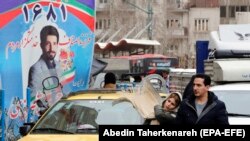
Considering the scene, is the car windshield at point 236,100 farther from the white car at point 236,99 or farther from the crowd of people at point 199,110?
the crowd of people at point 199,110

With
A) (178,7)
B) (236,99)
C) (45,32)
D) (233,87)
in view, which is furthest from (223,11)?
(236,99)

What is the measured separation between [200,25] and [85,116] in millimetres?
57604

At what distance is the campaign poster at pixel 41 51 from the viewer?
1227cm

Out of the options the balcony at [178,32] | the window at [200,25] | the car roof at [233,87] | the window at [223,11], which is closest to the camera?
the car roof at [233,87]

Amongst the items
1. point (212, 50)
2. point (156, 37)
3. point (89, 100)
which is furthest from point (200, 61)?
point (156, 37)

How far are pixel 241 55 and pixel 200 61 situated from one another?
5.88ft

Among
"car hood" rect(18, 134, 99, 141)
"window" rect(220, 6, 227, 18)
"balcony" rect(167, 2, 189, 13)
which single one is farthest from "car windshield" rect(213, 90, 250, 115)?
"window" rect(220, 6, 227, 18)

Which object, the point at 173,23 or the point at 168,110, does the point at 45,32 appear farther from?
the point at 173,23

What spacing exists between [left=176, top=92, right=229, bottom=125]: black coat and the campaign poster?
5.56 meters

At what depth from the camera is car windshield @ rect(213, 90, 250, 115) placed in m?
10.8

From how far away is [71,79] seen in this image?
13.1m

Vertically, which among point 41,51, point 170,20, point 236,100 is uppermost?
point 170,20

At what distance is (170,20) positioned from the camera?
60906 millimetres

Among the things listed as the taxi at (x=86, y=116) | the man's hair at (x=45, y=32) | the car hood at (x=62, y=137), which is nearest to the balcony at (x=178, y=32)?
the man's hair at (x=45, y=32)
